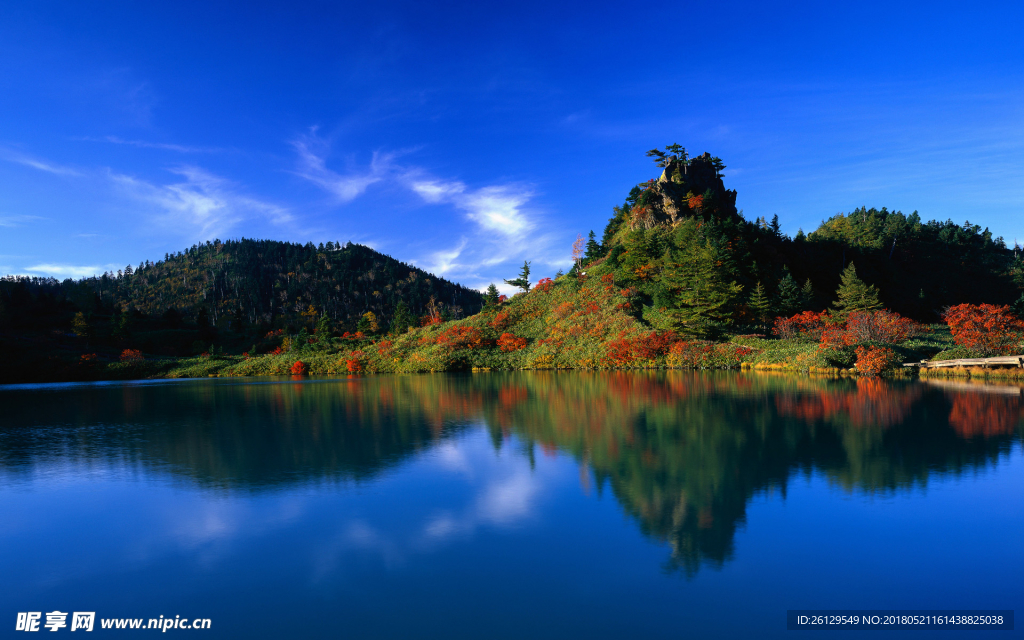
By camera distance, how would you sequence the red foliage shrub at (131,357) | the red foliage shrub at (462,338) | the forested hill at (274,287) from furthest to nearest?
the forested hill at (274,287) < the red foliage shrub at (131,357) < the red foliage shrub at (462,338)

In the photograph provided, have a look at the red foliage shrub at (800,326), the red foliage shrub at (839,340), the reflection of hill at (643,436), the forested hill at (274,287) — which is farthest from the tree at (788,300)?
the forested hill at (274,287)

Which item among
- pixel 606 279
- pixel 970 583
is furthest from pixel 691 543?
pixel 606 279

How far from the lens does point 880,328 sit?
33.0m

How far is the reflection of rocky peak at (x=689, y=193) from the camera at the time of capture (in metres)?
68.4

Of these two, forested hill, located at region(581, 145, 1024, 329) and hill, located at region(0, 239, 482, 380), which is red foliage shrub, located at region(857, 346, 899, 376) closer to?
forested hill, located at region(581, 145, 1024, 329)

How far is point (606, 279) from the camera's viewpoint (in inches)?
2515

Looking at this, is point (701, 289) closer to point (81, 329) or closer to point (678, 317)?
point (678, 317)

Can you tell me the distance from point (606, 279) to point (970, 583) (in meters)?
58.7

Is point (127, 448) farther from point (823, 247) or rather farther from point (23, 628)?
point (823, 247)

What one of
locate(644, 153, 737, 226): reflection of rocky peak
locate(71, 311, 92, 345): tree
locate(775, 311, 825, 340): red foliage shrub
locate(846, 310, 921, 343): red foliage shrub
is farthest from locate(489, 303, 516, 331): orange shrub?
locate(71, 311, 92, 345): tree

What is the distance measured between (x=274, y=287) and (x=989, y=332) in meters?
163

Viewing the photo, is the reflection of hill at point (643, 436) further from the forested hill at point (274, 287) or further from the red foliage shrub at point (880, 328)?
the forested hill at point (274, 287)

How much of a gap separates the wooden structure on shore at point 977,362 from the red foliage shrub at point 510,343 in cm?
3503

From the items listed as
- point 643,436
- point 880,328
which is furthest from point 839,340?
point 643,436
